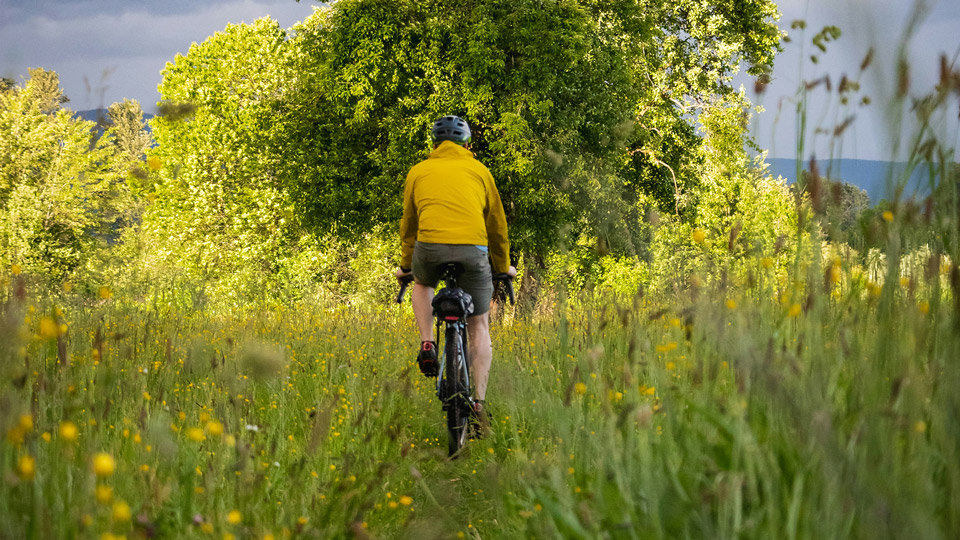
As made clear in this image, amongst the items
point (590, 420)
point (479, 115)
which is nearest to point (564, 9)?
point (479, 115)

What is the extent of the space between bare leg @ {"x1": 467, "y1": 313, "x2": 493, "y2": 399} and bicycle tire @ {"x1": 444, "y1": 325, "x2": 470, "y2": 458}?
0.68 ft

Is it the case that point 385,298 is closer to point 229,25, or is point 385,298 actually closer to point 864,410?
point 229,25

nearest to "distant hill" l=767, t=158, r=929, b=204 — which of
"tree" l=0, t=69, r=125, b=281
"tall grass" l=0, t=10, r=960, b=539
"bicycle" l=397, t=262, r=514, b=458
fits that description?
"tall grass" l=0, t=10, r=960, b=539

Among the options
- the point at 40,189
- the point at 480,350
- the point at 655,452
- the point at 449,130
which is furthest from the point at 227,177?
the point at 655,452

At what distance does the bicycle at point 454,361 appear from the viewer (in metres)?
4.82

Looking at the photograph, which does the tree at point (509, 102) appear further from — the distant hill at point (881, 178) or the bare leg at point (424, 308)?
the distant hill at point (881, 178)

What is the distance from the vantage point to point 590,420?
3250 millimetres

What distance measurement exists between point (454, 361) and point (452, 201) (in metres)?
1.13

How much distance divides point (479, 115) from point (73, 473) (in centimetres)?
1381

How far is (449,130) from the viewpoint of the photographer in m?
5.23

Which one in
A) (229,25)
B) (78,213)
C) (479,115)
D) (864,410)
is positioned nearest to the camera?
(864,410)

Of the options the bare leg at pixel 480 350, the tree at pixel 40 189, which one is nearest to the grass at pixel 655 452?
the bare leg at pixel 480 350

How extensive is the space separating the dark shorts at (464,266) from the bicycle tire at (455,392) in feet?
1.17

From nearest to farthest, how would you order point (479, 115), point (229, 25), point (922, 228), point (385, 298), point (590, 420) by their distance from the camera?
point (922, 228) < point (590, 420) < point (479, 115) < point (385, 298) < point (229, 25)
